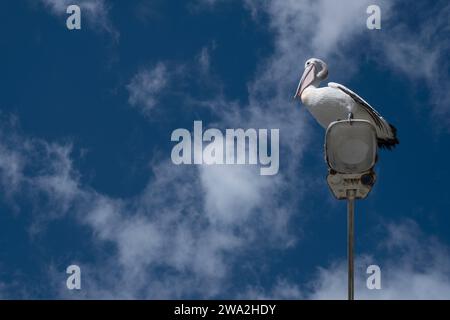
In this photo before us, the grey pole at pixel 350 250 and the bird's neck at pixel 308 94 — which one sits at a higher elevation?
the bird's neck at pixel 308 94

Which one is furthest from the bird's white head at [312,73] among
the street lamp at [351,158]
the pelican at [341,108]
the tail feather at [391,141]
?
the street lamp at [351,158]

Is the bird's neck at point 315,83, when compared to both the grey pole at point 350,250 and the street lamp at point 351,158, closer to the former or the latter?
the street lamp at point 351,158

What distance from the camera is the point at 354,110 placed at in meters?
16.7

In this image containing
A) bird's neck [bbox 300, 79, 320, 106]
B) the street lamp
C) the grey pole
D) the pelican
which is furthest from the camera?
bird's neck [bbox 300, 79, 320, 106]

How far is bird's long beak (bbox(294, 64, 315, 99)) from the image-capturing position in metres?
18.6

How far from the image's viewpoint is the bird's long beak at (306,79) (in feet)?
60.9

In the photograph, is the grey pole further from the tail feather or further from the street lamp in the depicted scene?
the tail feather

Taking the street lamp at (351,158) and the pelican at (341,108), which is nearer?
the street lamp at (351,158)

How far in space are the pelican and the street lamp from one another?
359 inches

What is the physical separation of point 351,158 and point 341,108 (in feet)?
31.3

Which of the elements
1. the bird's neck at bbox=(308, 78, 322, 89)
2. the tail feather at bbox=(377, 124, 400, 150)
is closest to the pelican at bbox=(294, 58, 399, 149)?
the tail feather at bbox=(377, 124, 400, 150)

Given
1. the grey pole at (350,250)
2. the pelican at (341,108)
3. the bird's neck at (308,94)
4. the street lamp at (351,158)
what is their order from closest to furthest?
the grey pole at (350,250)
the street lamp at (351,158)
the pelican at (341,108)
the bird's neck at (308,94)

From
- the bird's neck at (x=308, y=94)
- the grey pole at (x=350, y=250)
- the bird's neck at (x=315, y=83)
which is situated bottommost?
the grey pole at (x=350, y=250)
